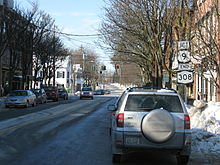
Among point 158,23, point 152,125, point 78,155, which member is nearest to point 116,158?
point 78,155

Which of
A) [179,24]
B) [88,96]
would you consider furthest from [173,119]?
[88,96]

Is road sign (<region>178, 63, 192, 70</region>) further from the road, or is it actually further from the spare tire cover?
the spare tire cover

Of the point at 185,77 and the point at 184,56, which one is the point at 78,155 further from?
the point at 184,56

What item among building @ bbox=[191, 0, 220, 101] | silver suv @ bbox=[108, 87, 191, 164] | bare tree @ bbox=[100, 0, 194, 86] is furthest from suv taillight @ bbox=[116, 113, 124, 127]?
bare tree @ bbox=[100, 0, 194, 86]

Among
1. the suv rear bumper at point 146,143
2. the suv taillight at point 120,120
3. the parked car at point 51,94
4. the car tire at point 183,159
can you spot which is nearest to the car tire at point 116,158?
the suv rear bumper at point 146,143

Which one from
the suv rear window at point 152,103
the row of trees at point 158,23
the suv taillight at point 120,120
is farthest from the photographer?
the row of trees at point 158,23

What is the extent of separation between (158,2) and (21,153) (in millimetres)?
14273

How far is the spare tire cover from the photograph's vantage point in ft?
23.8

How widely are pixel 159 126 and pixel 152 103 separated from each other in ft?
2.60

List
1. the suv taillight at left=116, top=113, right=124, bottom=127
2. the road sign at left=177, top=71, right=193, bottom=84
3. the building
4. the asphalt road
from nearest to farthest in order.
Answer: the suv taillight at left=116, top=113, right=124, bottom=127, the asphalt road, the road sign at left=177, top=71, right=193, bottom=84, the building

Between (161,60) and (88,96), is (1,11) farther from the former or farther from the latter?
(88,96)

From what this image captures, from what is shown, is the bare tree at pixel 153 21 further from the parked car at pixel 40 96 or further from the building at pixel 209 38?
the parked car at pixel 40 96

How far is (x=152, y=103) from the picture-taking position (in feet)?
26.0

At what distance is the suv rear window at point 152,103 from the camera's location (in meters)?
7.73
